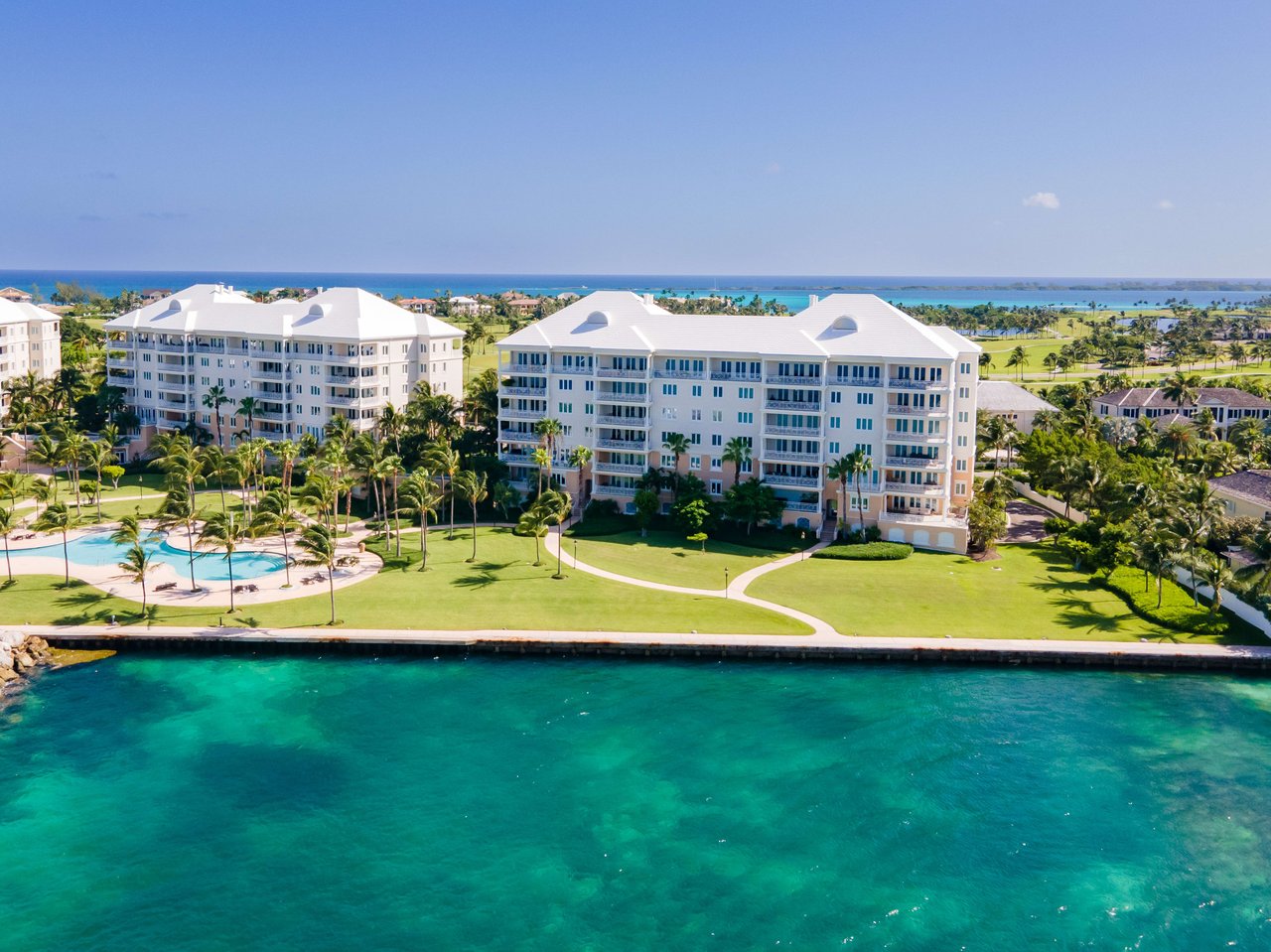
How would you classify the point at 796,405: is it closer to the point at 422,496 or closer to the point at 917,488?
the point at 917,488

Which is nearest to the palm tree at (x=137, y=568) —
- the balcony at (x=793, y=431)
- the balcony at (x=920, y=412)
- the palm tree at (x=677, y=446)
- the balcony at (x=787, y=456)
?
the palm tree at (x=677, y=446)

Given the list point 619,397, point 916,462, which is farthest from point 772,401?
point 619,397

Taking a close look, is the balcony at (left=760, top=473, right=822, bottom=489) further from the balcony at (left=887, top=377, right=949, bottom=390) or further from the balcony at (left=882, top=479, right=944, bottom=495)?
the balcony at (left=887, top=377, right=949, bottom=390)

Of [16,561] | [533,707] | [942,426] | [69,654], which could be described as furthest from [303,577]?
[942,426]

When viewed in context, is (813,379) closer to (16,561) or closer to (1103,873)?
(1103,873)

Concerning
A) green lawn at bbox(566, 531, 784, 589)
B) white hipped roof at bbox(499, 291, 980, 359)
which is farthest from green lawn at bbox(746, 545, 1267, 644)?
white hipped roof at bbox(499, 291, 980, 359)

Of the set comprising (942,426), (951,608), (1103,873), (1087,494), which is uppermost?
(942,426)
